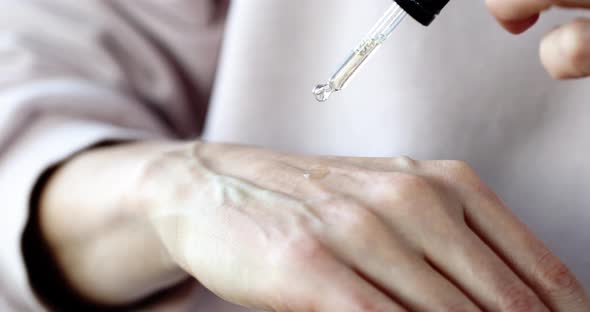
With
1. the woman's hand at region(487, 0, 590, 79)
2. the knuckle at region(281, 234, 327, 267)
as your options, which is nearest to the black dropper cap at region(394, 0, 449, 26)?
the woman's hand at region(487, 0, 590, 79)

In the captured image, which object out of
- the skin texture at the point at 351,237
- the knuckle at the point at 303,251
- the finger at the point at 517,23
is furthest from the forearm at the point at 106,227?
the finger at the point at 517,23

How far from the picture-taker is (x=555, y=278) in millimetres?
324

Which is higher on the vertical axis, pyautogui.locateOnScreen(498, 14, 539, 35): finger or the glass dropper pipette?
pyautogui.locateOnScreen(498, 14, 539, 35): finger

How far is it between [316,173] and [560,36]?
151mm

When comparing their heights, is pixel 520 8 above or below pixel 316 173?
above

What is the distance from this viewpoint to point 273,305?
0.33 metres

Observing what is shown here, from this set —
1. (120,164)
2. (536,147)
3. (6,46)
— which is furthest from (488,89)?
(6,46)

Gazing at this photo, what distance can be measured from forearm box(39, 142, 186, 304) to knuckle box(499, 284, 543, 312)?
0.75 ft

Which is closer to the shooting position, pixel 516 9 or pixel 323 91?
pixel 516 9

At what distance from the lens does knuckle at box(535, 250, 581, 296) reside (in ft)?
1.06

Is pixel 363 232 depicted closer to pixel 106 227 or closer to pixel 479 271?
pixel 479 271

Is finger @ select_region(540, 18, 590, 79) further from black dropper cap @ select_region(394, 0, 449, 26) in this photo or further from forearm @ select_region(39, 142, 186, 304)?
forearm @ select_region(39, 142, 186, 304)

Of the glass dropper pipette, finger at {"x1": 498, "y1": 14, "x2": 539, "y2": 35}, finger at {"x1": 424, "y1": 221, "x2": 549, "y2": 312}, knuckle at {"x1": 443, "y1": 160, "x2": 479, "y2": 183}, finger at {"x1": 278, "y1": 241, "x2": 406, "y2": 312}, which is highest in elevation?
finger at {"x1": 498, "y1": 14, "x2": 539, "y2": 35}

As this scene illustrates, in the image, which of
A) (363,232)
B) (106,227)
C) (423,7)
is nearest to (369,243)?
(363,232)
